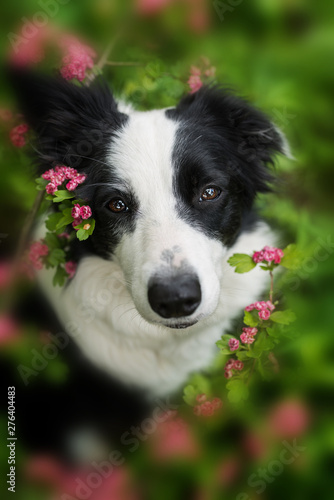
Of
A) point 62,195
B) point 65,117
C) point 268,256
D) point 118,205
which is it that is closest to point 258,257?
point 268,256

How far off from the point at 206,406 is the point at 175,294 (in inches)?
36.1

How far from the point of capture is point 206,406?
259 centimetres

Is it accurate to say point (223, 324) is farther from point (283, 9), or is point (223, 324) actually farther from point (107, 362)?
point (283, 9)

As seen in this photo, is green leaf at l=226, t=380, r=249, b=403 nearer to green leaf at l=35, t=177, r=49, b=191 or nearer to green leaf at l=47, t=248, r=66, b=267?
green leaf at l=47, t=248, r=66, b=267

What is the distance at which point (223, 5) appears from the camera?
3.80 meters

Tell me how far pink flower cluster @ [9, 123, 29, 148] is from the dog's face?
0.32 ft

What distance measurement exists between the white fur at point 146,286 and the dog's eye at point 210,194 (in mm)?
177

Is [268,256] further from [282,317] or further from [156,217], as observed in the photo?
[156,217]

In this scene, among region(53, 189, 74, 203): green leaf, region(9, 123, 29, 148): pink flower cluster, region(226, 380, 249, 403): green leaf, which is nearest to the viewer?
region(53, 189, 74, 203): green leaf

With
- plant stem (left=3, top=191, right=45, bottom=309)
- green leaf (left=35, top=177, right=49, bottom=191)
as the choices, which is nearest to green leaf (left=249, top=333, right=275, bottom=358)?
green leaf (left=35, top=177, right=49, bottom=191)

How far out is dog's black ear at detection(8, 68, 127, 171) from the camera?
2352 mm

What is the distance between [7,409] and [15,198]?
1566mm

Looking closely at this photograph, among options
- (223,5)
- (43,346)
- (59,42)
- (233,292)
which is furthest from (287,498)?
(223,5)

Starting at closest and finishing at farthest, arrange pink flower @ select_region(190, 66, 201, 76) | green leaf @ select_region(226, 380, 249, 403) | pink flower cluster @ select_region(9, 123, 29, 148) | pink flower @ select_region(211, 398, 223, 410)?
green leaf @ select_region(226, 380, 249, 403)
pink flower cluster @ select_region(9, 123, 29, 148)
pink flower @ select_region(211, 398, 223, 410)
pink flower @ select_region(190, 66, 201, 76)
